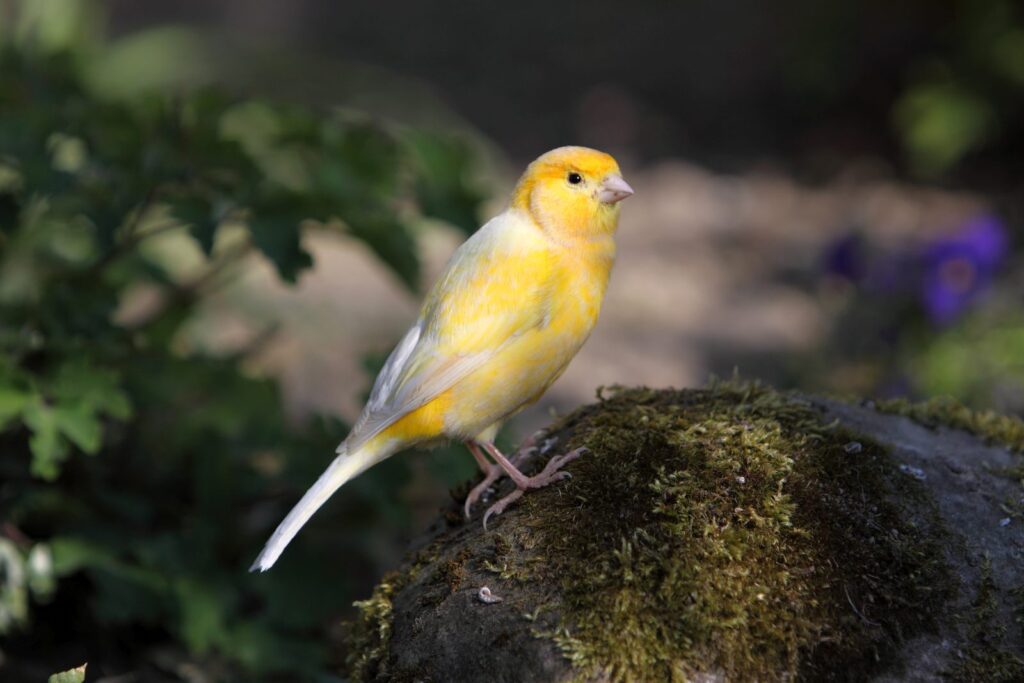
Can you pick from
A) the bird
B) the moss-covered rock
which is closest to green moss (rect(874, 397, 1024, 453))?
the moss-covered rock

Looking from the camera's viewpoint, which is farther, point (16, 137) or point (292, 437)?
point (292, 437)

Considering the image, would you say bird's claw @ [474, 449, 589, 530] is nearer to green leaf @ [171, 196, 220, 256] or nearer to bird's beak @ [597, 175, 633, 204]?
bird's beak @ [597, 175, 633, 204]

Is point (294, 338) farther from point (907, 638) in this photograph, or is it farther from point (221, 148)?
point (907, 638)

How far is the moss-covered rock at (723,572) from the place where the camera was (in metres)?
2.42

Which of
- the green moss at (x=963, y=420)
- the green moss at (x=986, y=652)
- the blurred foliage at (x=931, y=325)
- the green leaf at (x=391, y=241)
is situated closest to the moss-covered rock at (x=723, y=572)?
the green moss at (x=986, y=652)

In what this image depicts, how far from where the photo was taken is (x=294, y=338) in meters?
7.29

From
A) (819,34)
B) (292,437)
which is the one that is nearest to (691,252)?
(819,34)

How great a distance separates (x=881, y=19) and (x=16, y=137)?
8.56m

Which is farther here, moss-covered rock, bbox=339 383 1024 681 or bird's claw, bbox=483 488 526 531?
bird's claw, bbox=483 488 526 531

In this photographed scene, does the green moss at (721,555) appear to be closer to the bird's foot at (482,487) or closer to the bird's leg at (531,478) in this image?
the bird's leg at (531,478)

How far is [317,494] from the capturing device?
2.95m

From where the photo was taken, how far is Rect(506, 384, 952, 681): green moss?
242cm

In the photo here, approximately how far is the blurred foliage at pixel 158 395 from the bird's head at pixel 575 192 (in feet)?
3.17

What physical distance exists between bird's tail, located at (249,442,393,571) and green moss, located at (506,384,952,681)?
19.2 inches
